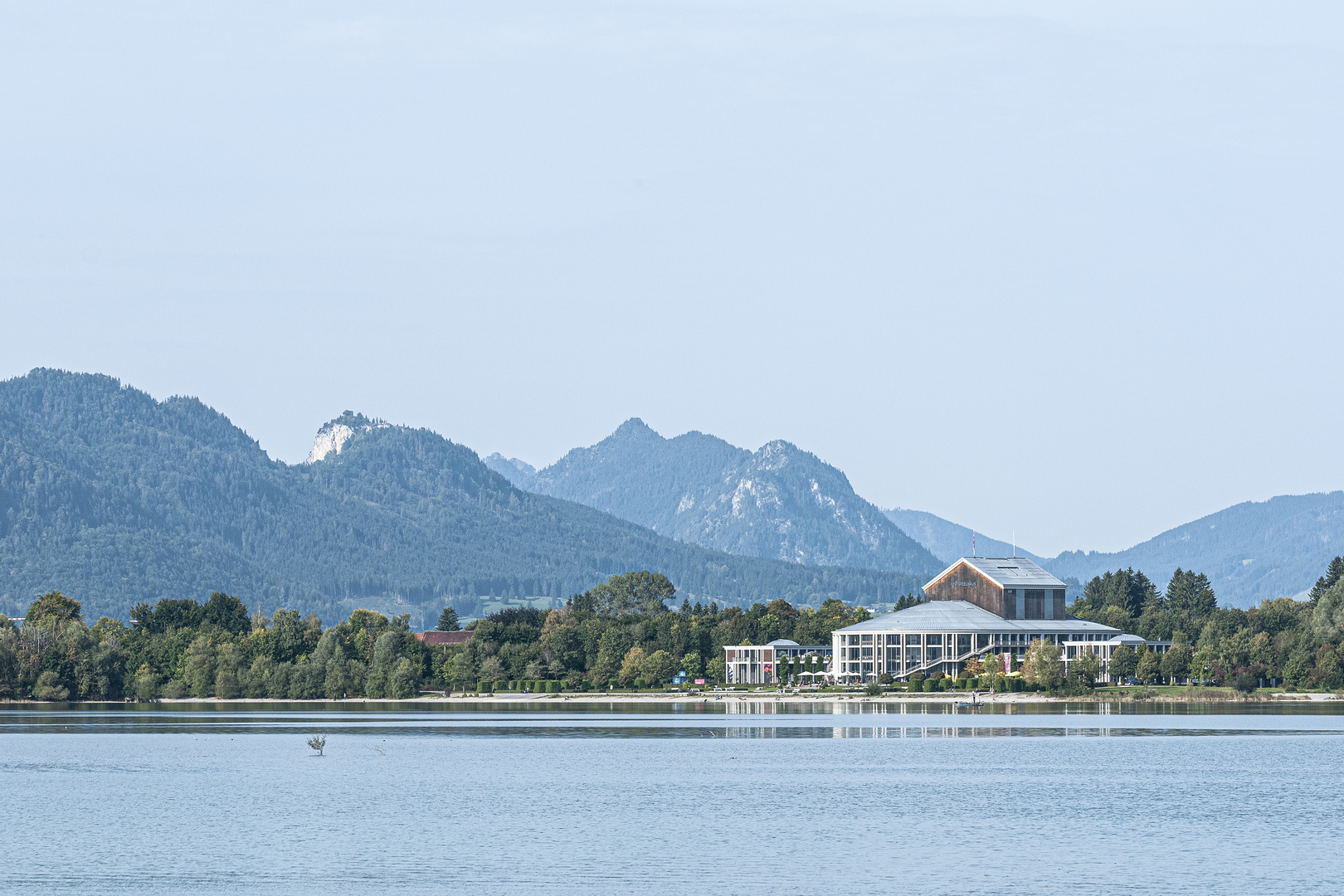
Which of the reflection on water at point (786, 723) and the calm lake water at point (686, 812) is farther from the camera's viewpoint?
the reflection on water at point (786, 723)

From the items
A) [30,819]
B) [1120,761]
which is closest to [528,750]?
[1120,761]

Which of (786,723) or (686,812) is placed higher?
(786,723)

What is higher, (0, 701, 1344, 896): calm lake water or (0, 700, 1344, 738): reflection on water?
(0, 700, 1344, 738): reflection on water

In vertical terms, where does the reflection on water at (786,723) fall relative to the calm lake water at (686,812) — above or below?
above

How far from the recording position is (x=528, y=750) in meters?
129

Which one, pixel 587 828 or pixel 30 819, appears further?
pixel 30 819

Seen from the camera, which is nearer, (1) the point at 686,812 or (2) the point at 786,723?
(1) the point at 686,812

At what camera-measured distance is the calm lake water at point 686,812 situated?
62469 mm

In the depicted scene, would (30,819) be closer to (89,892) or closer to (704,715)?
(89,892)

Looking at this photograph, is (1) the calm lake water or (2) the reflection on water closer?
(1) the calm lake water

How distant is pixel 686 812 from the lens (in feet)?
274

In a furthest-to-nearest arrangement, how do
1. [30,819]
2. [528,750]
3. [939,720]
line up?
[939,720], [528,750], [30,819]

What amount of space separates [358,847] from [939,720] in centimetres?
10534

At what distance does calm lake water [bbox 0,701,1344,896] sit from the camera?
62.5 m
